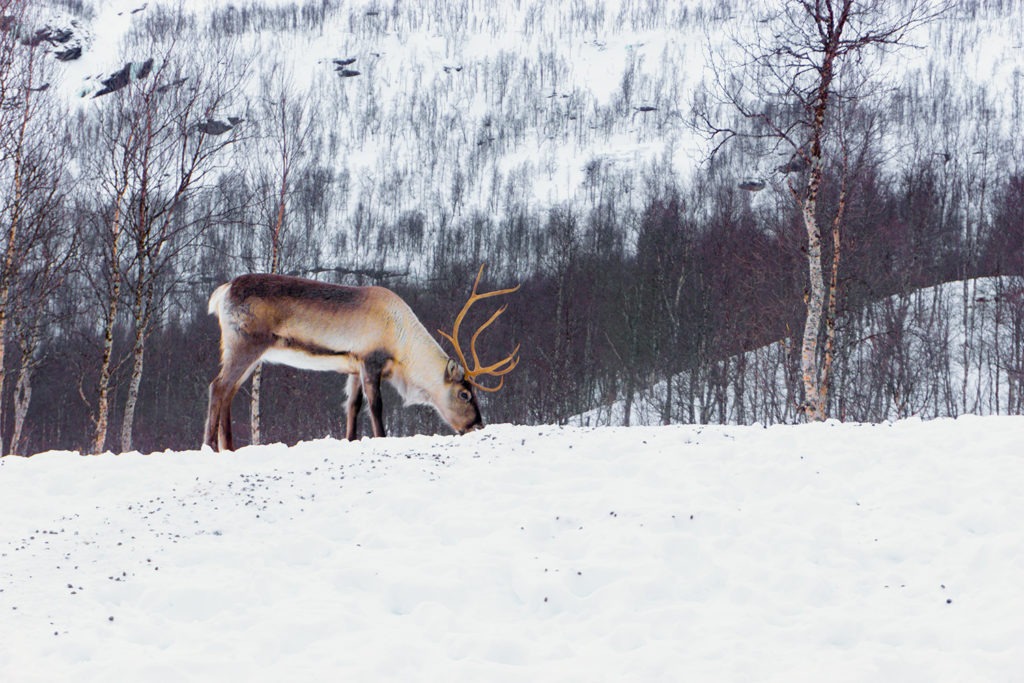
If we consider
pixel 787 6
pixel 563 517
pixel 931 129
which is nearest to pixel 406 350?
pixel 563 517

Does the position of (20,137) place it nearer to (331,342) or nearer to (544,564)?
(331,342)

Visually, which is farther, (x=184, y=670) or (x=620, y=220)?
(x=620, y=220)

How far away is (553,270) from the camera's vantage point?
4216cm

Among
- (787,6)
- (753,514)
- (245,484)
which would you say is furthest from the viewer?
(787,6)

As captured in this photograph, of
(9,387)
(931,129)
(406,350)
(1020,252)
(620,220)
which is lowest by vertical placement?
(9,387)

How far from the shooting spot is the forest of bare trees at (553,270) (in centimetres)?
1680

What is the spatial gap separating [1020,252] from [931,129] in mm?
35511

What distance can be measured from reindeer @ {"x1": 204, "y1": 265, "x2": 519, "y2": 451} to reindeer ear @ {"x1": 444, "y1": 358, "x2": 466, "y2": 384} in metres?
0.01

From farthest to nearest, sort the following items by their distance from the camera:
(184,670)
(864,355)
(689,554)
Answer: (864,355)
(689,554)
(184,670)

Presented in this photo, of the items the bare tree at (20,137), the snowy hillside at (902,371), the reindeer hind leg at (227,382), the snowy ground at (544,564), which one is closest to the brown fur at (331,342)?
the reindeer hind leg at (227,382)

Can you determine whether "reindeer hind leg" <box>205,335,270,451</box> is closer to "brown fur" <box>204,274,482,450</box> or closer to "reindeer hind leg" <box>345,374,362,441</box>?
"brown fur" <box>204,274,482,450</box>

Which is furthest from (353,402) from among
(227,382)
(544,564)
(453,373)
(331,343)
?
(544,564)

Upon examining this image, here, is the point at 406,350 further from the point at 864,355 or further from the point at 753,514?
the point at 864,355

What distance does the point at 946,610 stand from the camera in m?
4.75
